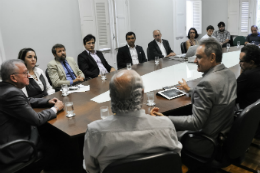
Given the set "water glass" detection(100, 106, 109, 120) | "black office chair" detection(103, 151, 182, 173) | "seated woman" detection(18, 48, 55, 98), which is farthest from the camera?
"seated woman" detection(18, 48, 55, 98)

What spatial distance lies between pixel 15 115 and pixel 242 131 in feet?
5.54

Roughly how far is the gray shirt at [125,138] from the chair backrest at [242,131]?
0.63 metres

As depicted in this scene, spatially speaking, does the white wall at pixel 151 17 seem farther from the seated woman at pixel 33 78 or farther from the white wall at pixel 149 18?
the seated woman at pixel 33 78

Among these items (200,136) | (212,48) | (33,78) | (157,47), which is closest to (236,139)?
(200,136)

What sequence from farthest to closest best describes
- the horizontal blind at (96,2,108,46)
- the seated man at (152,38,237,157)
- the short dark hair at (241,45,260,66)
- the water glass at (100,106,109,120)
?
the horizontal blind at (96,2,108,46) → the short dark hair at (241,45,260,66) → the water glass at (100,106,109,120) → the seated man at (152,38,237,157)

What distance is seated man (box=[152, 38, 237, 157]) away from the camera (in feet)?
5.72

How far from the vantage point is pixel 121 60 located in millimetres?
4914

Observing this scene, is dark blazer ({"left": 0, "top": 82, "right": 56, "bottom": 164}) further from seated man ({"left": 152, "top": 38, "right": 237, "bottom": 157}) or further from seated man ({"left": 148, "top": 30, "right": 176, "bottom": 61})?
seated man ({"left": 148, "top": 30, "right": 176, "bottom": 61})

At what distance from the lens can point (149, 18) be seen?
7.11 meters

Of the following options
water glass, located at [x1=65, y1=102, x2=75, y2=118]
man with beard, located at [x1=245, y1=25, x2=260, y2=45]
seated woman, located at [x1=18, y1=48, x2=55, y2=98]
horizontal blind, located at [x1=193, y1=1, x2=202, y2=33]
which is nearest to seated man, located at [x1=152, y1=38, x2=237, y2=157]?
water glass, located at [x1=65, y1=102, x2=75, y2=118]

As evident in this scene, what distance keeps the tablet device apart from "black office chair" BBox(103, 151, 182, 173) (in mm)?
1264

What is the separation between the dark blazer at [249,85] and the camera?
227cm

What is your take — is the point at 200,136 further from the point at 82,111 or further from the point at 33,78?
the point at 33,78

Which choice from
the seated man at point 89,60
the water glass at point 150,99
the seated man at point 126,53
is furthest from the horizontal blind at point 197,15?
the water glass at point 150,99
